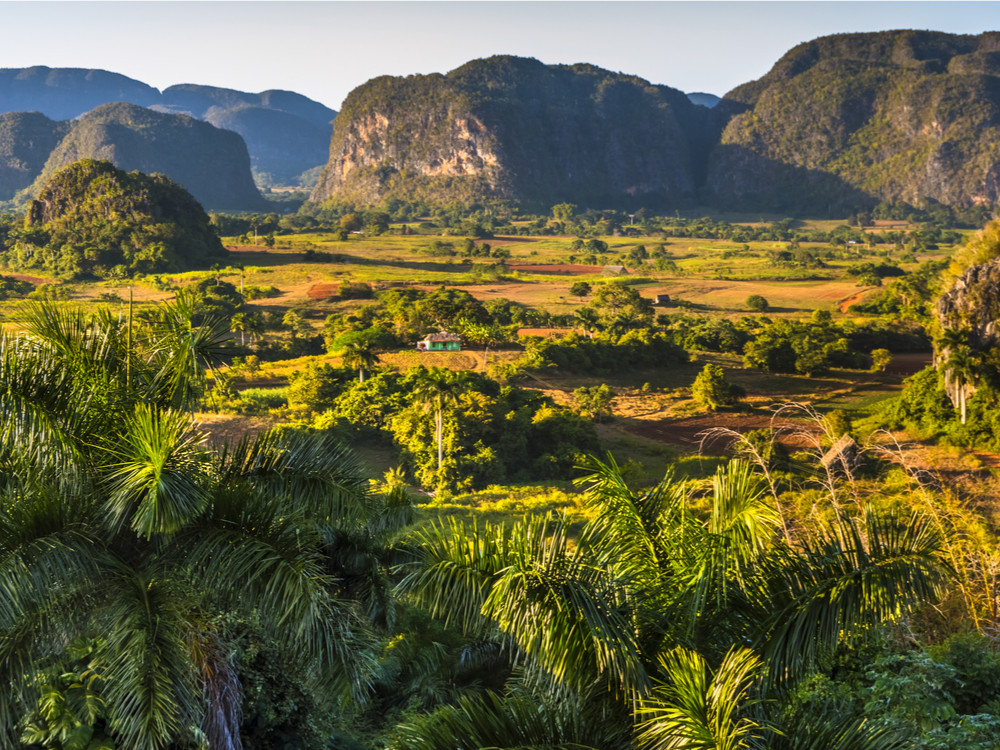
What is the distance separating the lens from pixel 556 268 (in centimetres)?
7006

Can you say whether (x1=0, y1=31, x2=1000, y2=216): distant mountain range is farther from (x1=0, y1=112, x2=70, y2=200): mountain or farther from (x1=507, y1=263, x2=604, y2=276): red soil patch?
(x1=507, y1=263, x2=604, y2=276): red soil patch

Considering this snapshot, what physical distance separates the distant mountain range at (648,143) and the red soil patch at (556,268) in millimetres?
75272

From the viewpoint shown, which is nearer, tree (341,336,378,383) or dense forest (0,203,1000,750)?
dense forest (0,203,1000,750)

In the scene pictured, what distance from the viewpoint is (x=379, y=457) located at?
23.0 m

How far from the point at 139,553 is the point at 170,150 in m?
178

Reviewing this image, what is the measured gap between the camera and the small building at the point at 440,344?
115ft

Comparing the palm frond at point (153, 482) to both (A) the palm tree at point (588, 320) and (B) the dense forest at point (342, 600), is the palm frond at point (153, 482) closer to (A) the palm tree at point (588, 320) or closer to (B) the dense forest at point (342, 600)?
(B) the dense forest at point (342, 600)

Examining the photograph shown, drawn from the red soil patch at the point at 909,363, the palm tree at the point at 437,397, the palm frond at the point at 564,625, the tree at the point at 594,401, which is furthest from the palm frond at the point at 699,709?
the red soil patch at the point at 909,363

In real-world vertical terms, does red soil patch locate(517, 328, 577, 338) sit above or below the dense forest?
below

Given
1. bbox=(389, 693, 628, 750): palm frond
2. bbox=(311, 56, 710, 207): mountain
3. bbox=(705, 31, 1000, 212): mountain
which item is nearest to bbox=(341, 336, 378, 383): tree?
bbox=(389, 693, 628, 750): palm frond

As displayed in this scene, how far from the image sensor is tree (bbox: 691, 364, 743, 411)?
92.1 feet

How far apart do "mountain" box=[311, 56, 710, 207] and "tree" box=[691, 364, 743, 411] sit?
119m

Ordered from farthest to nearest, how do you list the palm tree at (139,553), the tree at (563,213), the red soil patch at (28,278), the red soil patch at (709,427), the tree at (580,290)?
the tree at (563,213), the tree at (580,290), the red soil patch at (28,278), the red soil patch at (709,427), the palm tree at (139,553)

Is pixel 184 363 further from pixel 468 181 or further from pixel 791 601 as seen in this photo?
pixel 468 181
